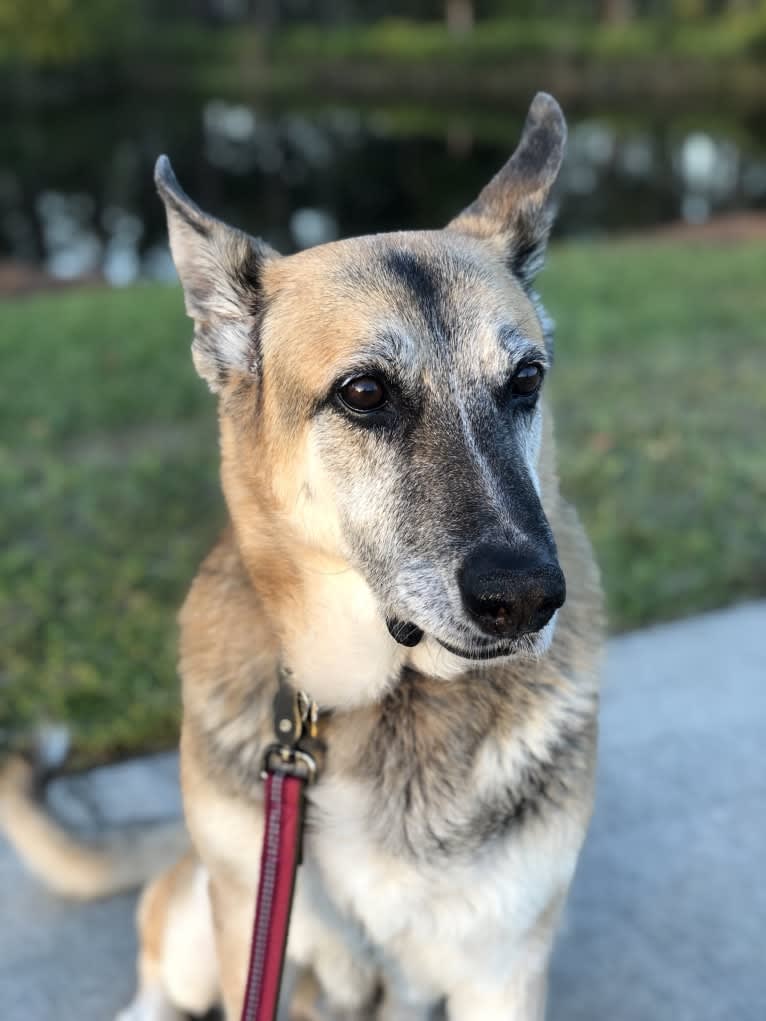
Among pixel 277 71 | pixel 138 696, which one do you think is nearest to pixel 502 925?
pixel 138 696

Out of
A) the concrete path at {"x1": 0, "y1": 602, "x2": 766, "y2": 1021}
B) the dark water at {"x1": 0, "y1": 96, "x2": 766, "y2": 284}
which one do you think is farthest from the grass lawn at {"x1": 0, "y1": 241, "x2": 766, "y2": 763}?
the dark water at {"x1": 0, "y1": 96, "x2": 766, "y2": 284}

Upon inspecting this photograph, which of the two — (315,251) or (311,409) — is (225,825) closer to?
(311,409)

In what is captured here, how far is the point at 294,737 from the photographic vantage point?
222 cm

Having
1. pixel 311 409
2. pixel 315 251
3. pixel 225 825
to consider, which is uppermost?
pixel 315 251

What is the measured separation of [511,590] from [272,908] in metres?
0.81

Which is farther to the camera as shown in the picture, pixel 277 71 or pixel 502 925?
pixel 277 71

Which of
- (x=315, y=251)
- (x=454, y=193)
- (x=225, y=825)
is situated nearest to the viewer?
(x=225, y=825)

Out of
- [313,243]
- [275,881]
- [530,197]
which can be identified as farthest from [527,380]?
[313,243]

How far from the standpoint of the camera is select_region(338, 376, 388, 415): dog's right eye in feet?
7.02

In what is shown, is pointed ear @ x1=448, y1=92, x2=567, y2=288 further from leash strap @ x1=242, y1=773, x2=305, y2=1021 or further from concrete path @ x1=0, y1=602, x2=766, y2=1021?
concrete path @ x1=0, y1=602, x2=766, y2=1021

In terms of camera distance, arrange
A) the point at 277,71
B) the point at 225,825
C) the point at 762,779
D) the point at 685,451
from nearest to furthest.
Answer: the point at 225,825
the point at 762,779
the point at 685,451
the point at 277,71

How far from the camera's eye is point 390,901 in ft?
7.01

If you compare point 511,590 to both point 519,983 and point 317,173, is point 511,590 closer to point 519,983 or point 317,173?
point 519,983

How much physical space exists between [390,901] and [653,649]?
7.71ft
